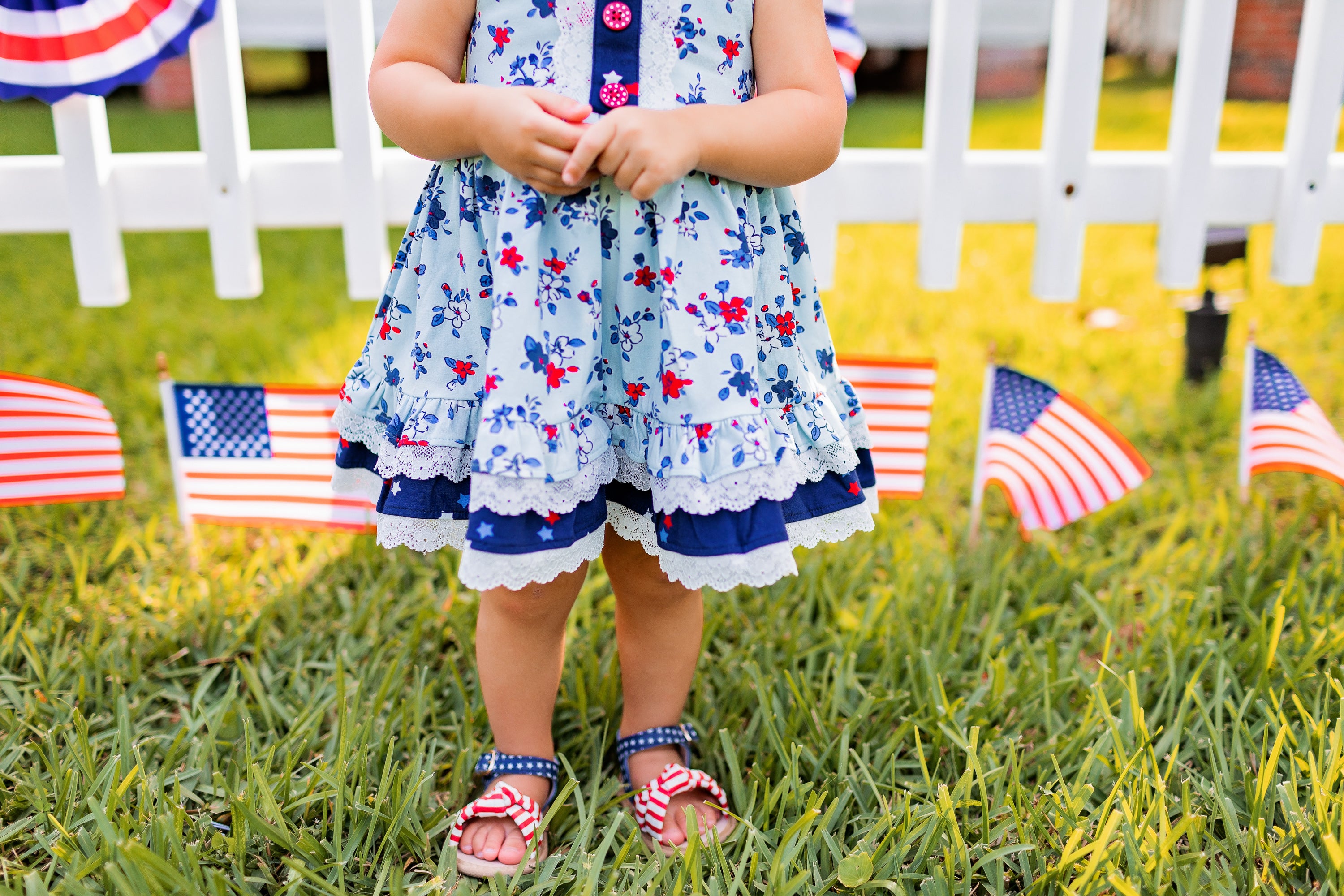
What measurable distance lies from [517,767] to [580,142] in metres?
0.78

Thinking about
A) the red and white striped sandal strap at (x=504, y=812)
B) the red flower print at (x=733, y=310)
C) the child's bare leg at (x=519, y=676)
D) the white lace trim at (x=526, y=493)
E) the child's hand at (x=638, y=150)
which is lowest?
the red and white striped sandal strap at (x=504, y=812)

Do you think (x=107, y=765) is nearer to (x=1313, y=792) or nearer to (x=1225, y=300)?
(x=1313, y=792)

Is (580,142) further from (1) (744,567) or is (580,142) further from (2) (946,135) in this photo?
(2) (946,135)

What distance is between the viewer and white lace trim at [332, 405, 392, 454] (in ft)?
4.24

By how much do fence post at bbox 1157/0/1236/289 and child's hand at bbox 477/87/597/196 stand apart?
1.41 m

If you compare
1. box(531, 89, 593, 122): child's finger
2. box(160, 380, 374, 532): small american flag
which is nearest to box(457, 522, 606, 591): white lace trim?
box(531, 89, 593, 122): child's finger

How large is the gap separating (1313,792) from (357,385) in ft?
4.10

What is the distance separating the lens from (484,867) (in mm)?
1242

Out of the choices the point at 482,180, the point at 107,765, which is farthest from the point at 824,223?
the point at 107,765

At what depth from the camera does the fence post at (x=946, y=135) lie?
1.93 metres

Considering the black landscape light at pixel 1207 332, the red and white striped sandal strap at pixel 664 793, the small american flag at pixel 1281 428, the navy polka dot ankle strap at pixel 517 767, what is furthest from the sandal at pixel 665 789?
the black landscape light at pixel 1207 332

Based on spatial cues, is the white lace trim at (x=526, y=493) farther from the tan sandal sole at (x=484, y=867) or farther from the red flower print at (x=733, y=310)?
the tan sandal sole at (x=484, y=867)

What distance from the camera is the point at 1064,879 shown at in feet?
3.93

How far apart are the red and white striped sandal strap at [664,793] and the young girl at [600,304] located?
0.08m
